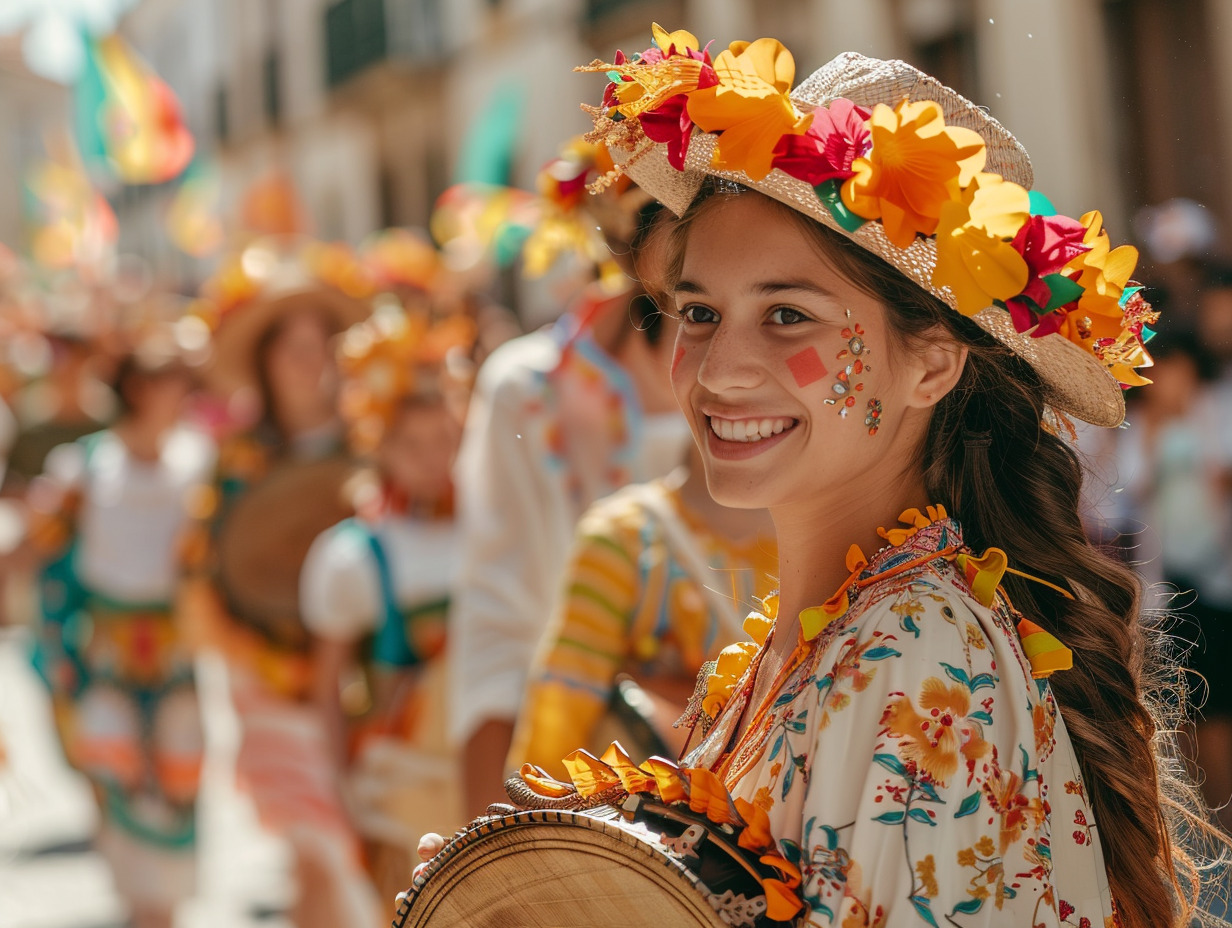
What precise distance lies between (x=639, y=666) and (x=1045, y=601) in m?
1.12

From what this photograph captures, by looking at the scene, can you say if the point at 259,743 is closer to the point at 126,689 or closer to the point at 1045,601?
the point at 126,689

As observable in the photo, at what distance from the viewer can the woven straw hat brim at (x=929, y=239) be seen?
1.51 m

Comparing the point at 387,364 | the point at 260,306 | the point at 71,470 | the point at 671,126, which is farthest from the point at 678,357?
the point at 71,470

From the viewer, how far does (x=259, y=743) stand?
16.8ft

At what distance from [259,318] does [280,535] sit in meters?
1.10

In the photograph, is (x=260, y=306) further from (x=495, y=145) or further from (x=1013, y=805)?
(x=1013, y=805)

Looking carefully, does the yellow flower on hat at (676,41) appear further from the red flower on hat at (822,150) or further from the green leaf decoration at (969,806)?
the green leaf decoration at (969,806)

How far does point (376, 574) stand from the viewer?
14.6 ft

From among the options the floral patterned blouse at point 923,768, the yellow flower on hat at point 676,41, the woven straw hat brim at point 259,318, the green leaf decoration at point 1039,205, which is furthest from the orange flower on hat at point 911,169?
the woven straw hat brim at point 259,318

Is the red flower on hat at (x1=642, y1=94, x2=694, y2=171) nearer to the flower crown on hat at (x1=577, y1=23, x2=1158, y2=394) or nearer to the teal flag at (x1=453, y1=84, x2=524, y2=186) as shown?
the flower crown on hat at (x1=577, y1=23, x2=1158, y2=394)

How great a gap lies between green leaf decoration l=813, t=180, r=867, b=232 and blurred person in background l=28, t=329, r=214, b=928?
189 inches

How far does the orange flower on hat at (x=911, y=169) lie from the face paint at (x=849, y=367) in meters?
0.15

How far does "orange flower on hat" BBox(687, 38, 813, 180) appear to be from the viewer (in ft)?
4.75

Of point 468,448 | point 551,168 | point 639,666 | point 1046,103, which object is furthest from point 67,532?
point 1046,103
